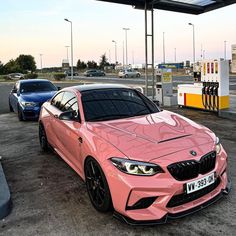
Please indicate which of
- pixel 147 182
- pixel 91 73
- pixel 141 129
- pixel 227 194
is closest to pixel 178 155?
pixel 147 182

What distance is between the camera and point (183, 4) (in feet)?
35.7

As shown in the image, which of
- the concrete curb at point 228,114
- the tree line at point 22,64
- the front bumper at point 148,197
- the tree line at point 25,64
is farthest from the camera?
the tree line at point 22,64

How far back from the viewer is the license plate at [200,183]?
331 cm

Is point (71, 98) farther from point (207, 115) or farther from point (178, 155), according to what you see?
point (207, 115)

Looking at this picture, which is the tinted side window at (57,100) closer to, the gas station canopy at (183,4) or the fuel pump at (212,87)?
the gas station canopy at (183,4)

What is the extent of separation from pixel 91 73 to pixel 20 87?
5223 centimetres

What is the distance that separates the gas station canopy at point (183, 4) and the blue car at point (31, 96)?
3.95 m

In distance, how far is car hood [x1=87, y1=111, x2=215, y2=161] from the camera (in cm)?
343

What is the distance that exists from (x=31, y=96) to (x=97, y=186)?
7727 mm

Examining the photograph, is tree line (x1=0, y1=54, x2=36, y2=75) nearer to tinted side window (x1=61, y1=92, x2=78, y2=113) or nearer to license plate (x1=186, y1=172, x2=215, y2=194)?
tinted side window (x1=61, y1=92, x2=78, y2=113)

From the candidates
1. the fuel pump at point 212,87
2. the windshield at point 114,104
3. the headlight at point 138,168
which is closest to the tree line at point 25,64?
the fuel pump at point 212,87

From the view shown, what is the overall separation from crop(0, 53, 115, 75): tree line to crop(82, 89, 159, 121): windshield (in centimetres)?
9057

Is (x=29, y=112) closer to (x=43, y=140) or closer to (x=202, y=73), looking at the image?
(x=43, y=140)

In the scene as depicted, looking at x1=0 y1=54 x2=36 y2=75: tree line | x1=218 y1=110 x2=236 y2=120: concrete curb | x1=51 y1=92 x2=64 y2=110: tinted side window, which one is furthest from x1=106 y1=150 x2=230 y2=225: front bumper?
x1=0 y1=54 x2=36 y2=75: tree line
